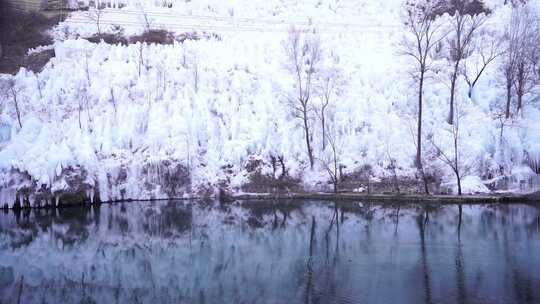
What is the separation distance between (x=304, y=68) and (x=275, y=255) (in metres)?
25.9

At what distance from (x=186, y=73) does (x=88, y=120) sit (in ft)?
28.9

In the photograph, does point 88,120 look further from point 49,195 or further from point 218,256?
point 218,256

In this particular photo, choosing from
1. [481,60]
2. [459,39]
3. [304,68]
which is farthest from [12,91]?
[481,60]

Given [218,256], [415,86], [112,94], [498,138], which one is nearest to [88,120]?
[112,94]

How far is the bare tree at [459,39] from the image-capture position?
119 feet

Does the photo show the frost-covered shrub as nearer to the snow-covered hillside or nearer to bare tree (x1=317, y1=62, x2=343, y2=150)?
the snow-covered hillside

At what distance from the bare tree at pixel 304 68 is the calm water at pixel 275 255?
8.88 meters

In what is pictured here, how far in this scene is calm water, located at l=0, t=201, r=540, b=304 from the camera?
15047 millimetres

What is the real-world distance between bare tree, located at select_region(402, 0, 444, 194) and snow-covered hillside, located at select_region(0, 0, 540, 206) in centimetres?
84

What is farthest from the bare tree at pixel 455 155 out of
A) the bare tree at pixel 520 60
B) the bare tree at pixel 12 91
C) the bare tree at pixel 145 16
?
the bare tree at pixel 12 91

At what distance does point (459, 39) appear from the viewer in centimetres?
3753

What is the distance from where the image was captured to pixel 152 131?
36906 millimetres

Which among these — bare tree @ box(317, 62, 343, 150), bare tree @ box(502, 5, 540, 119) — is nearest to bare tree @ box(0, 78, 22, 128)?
bare tree @ box(317, 62, 343, 150)

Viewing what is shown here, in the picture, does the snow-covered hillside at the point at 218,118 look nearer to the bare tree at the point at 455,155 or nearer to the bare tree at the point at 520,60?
the bare tree at the point at 455,155
